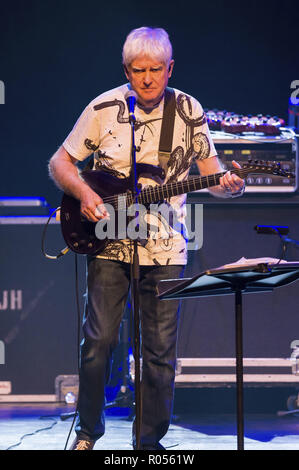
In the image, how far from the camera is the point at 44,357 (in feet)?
17.5

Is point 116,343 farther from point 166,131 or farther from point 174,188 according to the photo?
point 166,131

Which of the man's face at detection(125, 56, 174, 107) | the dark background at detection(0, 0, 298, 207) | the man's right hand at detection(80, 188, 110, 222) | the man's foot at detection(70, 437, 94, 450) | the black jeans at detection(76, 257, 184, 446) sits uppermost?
the dark background at detection(0, 0, 298, 207)

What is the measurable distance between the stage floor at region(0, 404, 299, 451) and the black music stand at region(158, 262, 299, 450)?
1.37m

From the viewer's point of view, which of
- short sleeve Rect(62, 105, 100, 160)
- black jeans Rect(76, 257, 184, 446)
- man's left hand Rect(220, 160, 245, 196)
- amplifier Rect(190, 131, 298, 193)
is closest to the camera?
man's left hand Rect(220, 160, 245, 196)

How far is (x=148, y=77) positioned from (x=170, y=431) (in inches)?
91.4

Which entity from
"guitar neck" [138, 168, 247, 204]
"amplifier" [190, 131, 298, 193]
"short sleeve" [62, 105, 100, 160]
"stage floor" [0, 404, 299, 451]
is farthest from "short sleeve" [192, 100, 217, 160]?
"stage floor" [0, 404, 299, 451]

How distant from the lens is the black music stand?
248cm

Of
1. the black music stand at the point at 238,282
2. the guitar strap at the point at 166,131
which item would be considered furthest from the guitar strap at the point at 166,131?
the black music stand at the point at 238,282

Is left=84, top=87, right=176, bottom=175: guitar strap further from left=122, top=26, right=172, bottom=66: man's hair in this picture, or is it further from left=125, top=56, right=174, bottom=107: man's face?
left=122, top=26, right=172, bottom=66: man's hair

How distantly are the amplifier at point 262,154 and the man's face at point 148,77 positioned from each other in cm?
149

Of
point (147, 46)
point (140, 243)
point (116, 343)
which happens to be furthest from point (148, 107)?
point (116, 343)

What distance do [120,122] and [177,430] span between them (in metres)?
2.13

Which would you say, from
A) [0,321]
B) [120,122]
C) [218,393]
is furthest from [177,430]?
[120,122]

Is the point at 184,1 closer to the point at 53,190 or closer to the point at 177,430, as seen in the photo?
the point at 53,190
